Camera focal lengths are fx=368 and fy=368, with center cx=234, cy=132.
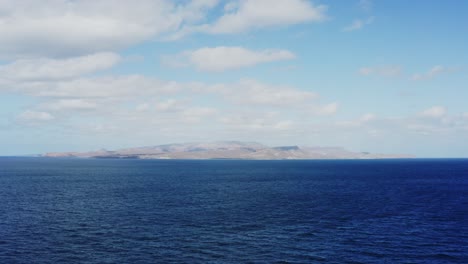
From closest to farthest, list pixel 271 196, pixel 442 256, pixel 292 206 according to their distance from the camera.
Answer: pixel 442 256 → pixel 292 206 → pixel 271 196

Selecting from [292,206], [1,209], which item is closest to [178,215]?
[292,206]

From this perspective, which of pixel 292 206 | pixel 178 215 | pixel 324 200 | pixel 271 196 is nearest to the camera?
pixel 178 215

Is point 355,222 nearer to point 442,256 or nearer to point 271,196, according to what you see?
point 442,256

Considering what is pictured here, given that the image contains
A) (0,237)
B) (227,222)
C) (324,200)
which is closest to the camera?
(0,237)

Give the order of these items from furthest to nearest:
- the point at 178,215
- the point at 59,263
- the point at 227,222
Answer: the point at 178,215 → the point at 227,222 → the point at 59,263

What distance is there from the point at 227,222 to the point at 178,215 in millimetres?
14396

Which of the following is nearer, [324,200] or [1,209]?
[1,209]

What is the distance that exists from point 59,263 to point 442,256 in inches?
2295

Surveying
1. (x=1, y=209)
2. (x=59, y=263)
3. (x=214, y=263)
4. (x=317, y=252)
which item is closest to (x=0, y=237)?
(x=59, y=263)

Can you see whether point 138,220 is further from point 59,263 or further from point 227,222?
point 59,263

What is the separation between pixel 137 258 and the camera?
184ft

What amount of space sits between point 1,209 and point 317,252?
264 ft

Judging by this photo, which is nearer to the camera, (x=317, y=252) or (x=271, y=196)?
(x=317, y=252)

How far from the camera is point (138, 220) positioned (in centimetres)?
8206
